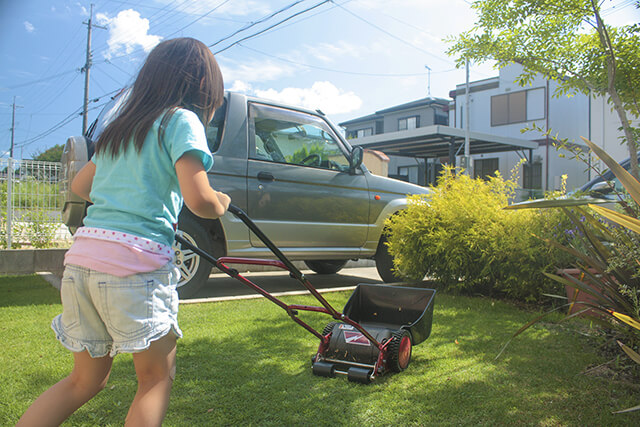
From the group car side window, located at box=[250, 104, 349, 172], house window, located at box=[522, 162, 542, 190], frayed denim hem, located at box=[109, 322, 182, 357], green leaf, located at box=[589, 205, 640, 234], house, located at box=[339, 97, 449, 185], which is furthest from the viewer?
house, located at box=[339, 97, 449, 185]

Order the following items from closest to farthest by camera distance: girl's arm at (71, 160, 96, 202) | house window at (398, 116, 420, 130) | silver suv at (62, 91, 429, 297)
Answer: girl's arm at (71, 160, 96, 202)
silver suv at (62, 91, 429, 297)
house window at (398, 116, 420, 130)

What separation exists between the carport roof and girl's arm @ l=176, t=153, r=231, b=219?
19.6 m

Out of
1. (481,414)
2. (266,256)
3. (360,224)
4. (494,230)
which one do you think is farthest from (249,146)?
(481,414)

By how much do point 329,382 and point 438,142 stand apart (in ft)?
70.1

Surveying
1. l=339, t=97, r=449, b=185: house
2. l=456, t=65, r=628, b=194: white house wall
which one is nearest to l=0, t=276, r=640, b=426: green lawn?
l=456, t=65, r=628, b=194: white house wall

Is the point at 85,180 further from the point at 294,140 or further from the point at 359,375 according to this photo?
the point at 294,140

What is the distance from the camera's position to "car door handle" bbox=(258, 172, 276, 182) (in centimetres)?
534

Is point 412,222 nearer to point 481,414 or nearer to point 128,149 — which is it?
point 481,414

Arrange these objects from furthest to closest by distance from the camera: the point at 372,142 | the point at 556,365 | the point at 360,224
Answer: the point at 372,142
the point at 360,224
the point at 556,365

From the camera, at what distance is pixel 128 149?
1655mm

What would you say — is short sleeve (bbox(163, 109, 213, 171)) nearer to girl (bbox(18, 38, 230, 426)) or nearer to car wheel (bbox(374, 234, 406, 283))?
girl (bbox(18, 38, 230, 426))

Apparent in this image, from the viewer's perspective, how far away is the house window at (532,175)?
82.9ft

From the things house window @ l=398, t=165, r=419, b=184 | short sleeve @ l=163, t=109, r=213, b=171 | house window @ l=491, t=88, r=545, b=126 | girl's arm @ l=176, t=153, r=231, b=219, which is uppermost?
house window @ l=491, t=88, r=545, b=126

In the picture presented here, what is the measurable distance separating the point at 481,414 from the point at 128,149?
1997 mm
